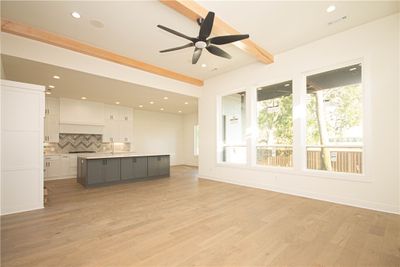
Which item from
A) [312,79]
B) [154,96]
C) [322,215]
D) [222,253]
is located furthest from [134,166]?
[312,79]

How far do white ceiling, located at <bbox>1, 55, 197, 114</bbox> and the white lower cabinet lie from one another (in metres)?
2.15

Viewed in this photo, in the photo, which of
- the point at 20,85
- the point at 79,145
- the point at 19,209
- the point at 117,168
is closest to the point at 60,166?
the point at 79,145

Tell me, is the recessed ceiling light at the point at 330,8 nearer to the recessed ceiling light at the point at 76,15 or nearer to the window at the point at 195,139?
the recessed ceiling light at the point at 76,15

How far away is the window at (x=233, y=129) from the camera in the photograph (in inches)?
230

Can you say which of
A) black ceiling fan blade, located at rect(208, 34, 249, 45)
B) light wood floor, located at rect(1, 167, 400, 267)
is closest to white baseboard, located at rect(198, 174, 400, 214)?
light wood floor, located at rect(1, 167, 400, 267)

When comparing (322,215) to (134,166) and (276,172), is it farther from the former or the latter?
(134,166)

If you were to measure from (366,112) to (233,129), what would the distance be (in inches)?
134

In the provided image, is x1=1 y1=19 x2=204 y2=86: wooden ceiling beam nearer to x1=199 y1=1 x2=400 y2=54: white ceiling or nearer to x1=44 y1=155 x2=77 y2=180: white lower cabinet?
x1=199 y1=1 x2=400 y2=54: white ceiling

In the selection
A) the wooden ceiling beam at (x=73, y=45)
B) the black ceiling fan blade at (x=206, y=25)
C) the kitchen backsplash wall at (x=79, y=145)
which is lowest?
the kitchen backsplash wall at (x=79, y=145)

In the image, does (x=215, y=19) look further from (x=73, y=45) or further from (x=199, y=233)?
(x=199, y=233)

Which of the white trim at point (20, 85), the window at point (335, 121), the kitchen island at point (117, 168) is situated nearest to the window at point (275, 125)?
the window at point (335, 121)

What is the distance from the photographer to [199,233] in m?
2.52

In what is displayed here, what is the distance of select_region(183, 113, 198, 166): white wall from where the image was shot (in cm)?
1034

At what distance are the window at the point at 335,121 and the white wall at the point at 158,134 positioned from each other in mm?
7343
